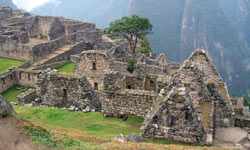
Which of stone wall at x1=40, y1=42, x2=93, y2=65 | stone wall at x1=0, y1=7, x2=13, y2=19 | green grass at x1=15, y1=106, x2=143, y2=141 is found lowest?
green grass at x1=15, y1=106, x2=143, y2=141

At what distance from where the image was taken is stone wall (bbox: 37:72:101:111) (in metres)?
15.3

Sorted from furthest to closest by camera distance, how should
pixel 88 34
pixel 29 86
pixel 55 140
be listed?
pixel 88 34 < pixel 29 86 < pixel 55 140

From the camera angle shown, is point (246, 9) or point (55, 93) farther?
point (246, 9)

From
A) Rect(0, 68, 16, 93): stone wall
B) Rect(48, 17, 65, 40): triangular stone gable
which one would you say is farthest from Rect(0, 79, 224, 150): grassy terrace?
Rect(48, 17, 65, 40): triangular stone gable

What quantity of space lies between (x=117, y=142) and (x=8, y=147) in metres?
3.72

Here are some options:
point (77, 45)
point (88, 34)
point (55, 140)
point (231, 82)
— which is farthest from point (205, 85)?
point (231, 82)

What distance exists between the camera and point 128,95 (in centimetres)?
1340

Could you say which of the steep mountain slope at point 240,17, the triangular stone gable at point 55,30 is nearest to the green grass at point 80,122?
the triangular stone gable at point 55,30

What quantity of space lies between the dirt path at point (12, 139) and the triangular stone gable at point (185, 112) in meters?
4.68

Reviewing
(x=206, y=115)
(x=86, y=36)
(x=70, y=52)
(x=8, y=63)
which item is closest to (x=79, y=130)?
Result: (x=206, y=115)

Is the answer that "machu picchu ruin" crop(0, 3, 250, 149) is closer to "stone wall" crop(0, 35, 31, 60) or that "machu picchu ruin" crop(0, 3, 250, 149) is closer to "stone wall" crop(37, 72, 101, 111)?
"stone wall" crop(37, 72, 101, 111)

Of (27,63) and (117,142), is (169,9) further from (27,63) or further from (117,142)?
(117,142)

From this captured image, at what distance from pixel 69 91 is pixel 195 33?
12931 centimetres

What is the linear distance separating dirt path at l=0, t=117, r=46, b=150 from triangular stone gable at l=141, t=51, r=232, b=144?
468 cm
